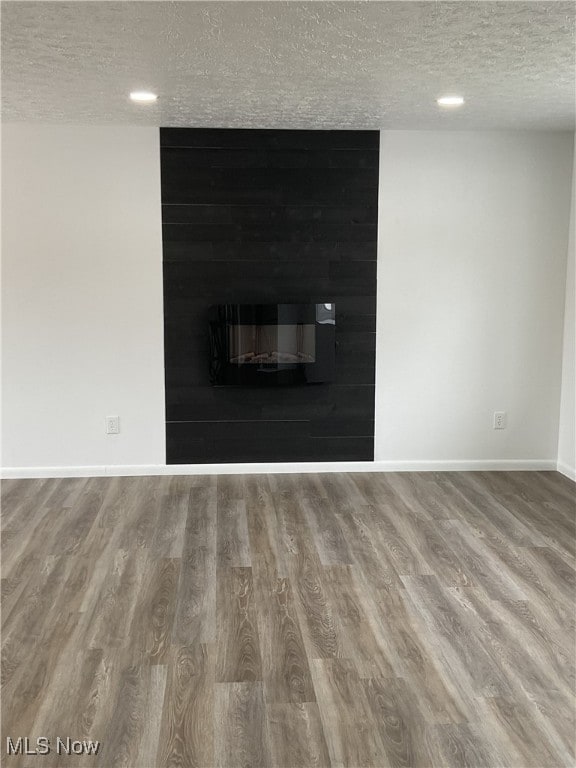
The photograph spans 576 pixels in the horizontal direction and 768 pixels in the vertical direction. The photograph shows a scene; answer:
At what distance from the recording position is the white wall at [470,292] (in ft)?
17.7

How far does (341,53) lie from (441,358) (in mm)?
2688

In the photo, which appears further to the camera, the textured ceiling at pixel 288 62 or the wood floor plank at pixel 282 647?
the textured ceiling at pixel 288 62

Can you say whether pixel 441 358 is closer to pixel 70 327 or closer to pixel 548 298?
pixel 548 298

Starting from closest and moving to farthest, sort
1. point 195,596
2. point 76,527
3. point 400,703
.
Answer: point 400,703 → point 195,596 → point 76,527

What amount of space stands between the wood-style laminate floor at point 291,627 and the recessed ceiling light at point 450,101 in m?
2.49

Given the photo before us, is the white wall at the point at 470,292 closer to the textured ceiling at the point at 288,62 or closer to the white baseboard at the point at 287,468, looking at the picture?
the white baseboard at the point at 287,468

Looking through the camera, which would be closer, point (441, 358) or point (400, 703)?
point (400, 703)

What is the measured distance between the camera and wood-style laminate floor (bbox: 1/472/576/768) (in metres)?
2.34

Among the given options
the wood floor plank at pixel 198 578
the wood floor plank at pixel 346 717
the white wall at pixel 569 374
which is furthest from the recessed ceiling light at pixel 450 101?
the wood floor plank at pixel 346 717

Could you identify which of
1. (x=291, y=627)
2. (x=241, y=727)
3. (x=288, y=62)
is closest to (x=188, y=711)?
(x=241, y=727)

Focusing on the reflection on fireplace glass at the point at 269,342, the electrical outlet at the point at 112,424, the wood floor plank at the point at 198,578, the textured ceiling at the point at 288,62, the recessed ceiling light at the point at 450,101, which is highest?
the recessed ceiling light at the point at 450,101

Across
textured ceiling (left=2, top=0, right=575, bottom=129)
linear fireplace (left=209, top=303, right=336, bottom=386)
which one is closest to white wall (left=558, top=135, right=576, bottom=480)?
textured ceiling (left=2, top=0, right=575, bottom=129)

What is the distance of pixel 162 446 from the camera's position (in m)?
5.46

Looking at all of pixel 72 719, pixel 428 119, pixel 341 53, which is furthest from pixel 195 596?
pixel 428 119
